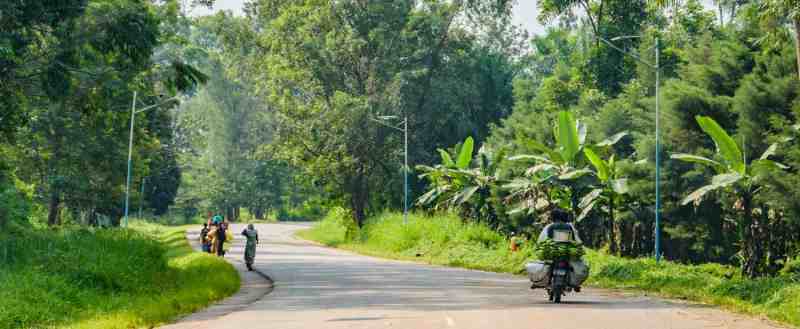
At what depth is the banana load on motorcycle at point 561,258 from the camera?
19000mm

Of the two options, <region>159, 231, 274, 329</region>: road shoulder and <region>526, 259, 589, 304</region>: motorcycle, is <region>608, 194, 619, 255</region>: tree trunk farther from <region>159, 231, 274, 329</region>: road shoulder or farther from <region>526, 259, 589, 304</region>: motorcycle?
<region>526, 259, 589, 304</region>: motorcycle

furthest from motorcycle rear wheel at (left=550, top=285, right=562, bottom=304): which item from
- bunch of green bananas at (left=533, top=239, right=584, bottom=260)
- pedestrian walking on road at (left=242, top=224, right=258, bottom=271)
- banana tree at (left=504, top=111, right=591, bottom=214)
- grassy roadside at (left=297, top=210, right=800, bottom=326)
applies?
pedestrian walking on road at (left=242, top=224, right=258, bottom=271)

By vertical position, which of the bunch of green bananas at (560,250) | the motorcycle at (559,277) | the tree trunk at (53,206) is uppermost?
the tree trunk at (53,206)

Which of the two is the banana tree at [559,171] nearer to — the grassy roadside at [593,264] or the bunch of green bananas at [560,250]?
the grassy roadside at [593,264]

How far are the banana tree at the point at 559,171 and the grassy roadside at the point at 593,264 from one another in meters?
1.86

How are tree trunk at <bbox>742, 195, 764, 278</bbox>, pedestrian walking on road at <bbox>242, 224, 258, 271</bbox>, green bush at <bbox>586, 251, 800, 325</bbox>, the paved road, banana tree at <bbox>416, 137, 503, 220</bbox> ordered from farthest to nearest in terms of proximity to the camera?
banana tree at <bbox>416, 137, 503, 220</bbox> < pedestrian walking on road at <bbox>242, 224, 258, 271</bbox> < tree trunk at <bbox>742, 195, 764, 278</bbox> < green bush at <bbox>586, 251, 800, 325</bbox> < the paved road

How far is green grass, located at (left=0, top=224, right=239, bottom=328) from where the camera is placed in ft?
53.9

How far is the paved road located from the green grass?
136cm

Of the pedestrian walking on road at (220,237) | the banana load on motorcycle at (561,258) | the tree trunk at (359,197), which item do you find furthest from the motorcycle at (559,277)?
the tree trunk at (359,197)

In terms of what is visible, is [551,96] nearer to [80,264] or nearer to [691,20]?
[691,20]

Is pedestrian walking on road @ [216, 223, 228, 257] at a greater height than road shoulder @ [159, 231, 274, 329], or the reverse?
pedestrian walking on road @ [216, 223, 228, 257]

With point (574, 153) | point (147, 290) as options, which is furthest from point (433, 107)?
point (147, 290)

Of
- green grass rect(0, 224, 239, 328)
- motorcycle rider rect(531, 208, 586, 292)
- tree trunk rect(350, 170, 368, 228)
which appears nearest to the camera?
green grass rect(0, 224, 239, 328)

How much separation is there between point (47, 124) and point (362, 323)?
35400 millimetres
